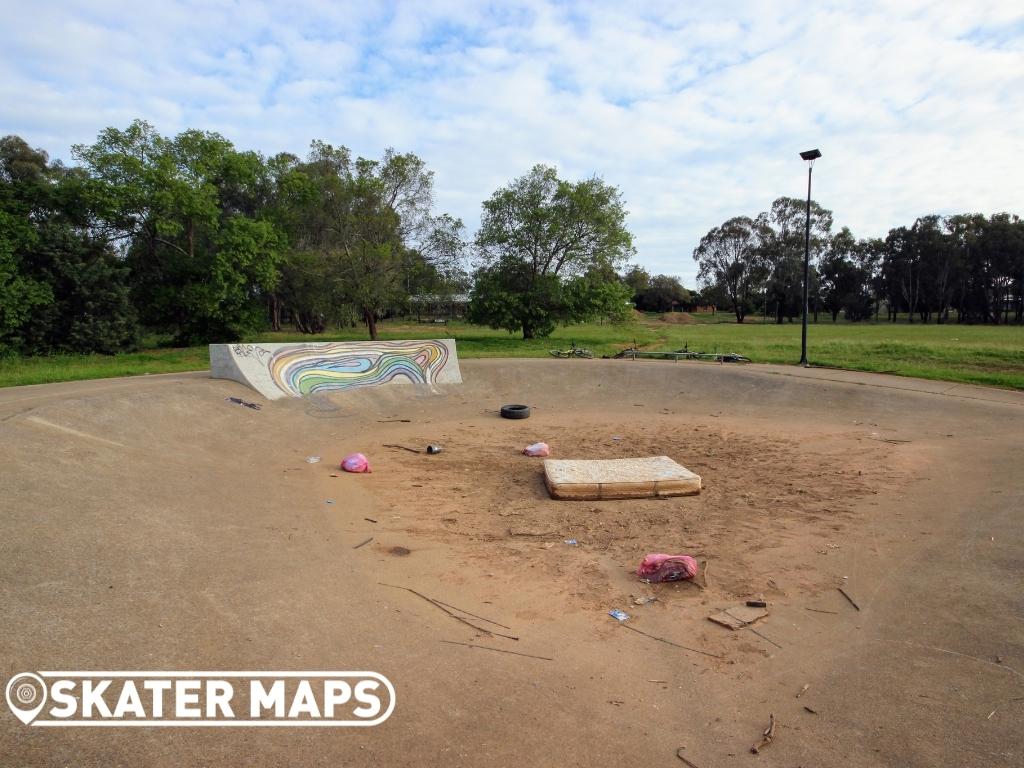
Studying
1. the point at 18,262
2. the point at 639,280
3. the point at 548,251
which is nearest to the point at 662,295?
the point at 639,280

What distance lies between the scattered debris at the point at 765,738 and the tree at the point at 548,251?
25497 mm

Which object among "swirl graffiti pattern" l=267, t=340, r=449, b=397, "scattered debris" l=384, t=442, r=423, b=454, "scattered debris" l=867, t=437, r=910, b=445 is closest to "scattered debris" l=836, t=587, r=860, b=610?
"scattered debris" l=867, t=437, r=910, b=445

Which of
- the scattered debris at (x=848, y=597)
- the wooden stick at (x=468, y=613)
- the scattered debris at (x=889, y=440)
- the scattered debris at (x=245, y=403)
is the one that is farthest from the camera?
the scattered debris at (x=245, y=403)

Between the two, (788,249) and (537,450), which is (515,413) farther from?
(788,249)

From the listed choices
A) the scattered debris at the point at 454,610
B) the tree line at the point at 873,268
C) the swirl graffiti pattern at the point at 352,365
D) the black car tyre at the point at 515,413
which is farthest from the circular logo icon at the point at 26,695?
the tree line at the point at 873,268

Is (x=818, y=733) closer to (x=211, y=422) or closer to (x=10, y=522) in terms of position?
(x=10, y=522)

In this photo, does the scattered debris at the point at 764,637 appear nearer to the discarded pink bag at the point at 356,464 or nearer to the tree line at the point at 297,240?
the discarded pink bag at the point at 356,464

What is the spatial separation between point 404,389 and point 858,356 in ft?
60.6

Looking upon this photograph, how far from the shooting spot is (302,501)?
332 inches

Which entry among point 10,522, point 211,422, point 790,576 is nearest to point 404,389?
point 211,422

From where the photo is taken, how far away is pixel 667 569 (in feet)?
19.4

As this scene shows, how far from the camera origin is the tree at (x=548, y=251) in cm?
2847

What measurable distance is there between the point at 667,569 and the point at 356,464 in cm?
642

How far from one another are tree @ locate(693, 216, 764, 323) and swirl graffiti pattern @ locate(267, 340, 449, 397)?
2210 inches
